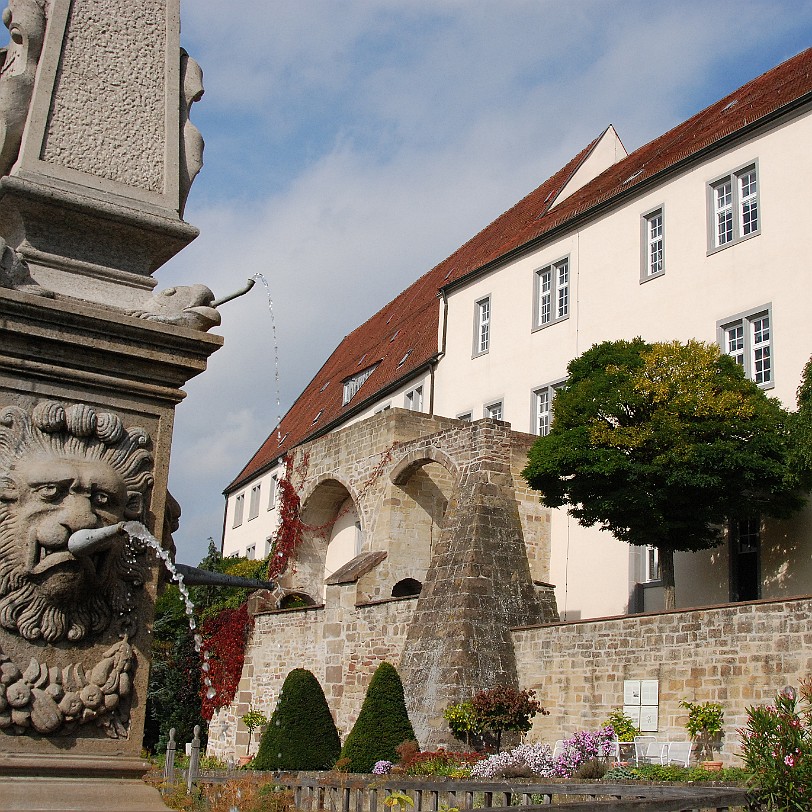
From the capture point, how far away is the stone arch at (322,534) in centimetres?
2766

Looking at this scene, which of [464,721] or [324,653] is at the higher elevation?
[324,653]

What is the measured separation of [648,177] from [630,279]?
6.88 feet

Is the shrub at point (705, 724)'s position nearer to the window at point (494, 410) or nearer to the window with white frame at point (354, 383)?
the window at point (494, 410)

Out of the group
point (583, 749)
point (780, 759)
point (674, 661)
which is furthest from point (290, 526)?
point (780, 759)

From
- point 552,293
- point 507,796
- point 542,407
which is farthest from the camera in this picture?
point 552,293

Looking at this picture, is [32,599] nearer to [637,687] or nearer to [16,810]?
[16,810]

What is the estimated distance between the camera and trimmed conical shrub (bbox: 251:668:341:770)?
18.2m

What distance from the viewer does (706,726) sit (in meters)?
14.6

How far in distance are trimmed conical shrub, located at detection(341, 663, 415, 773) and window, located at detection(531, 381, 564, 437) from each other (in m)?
8.03

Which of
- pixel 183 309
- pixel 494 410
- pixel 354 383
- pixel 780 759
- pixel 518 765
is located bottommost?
pixel 518 765

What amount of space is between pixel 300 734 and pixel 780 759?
482 inches

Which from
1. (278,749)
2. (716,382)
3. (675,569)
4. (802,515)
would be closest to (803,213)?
(716,382)

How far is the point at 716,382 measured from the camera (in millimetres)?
17828

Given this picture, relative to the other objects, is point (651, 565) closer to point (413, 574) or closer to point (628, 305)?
point (413, 574)
